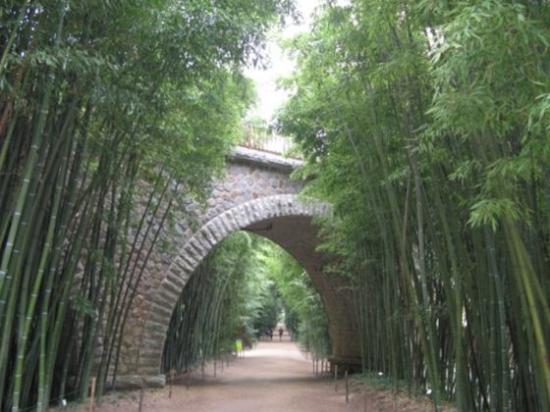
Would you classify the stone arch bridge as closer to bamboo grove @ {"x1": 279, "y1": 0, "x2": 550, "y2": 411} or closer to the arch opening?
the arch opening

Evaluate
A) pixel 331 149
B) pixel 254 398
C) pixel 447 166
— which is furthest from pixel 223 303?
pixel 447 166

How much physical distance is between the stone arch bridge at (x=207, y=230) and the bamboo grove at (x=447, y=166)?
1083 millimetres

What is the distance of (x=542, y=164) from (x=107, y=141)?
10.2 feet

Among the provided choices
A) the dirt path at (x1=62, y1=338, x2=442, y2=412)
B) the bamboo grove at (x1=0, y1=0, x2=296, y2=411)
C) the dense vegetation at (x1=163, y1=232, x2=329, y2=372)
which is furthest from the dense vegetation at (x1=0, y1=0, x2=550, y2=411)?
the dense vegetation at (x1=163, y1=232, x2=329, y2=372)

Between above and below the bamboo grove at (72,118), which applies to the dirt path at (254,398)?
below

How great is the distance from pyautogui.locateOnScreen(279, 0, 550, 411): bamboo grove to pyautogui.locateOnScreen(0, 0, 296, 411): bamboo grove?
0.98m

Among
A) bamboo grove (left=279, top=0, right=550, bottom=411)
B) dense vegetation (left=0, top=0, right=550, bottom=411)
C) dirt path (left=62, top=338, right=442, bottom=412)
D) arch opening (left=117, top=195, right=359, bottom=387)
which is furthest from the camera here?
arch opening (left=117, top=195, right=359, bottom=387)

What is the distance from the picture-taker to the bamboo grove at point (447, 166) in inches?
86.0

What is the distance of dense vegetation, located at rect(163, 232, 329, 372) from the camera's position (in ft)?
30.2

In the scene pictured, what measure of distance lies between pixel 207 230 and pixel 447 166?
3.98 m

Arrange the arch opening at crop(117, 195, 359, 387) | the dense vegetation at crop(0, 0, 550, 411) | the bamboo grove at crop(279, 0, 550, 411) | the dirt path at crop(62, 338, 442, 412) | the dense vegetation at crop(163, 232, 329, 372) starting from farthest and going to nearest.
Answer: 1. the dense vegetation at crop(163, 232, 329, 372)
2. the arch opening at crop(117, 195, 359, 387)
3. the dirt path at crop(62, 338, 442, 412)
4. the dense vegetation at crop(0, 0, 550, 411)
5. the bamboo grove at crop(279, 0, 550, 411)

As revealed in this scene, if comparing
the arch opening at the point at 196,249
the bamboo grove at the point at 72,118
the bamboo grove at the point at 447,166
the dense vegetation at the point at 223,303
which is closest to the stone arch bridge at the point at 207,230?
the arch opening at the point at 196,249

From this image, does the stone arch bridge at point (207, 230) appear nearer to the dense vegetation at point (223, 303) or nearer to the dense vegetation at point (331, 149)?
the dense vegetation at point (331, 149)

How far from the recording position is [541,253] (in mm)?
3119
